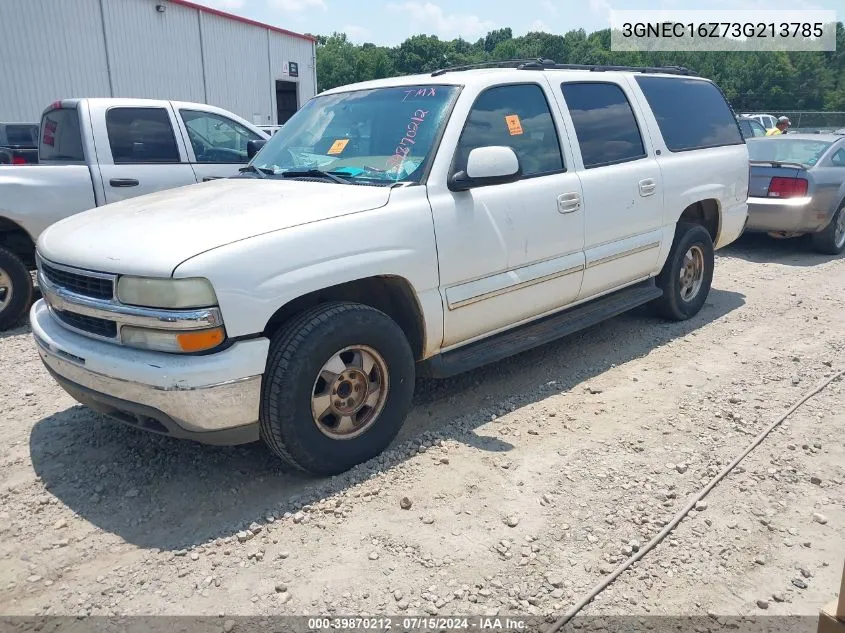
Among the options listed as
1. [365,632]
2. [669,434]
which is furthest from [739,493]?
[365,632]

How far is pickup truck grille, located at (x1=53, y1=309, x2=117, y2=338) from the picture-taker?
3125 millimetres

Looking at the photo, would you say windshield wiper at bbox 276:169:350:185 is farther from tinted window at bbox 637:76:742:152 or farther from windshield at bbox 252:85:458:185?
tinted window at bbox 637:76:742:152

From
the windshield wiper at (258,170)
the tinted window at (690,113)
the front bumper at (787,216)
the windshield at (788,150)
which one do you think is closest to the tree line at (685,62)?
the windshield at (788,150)

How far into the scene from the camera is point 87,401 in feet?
10.8

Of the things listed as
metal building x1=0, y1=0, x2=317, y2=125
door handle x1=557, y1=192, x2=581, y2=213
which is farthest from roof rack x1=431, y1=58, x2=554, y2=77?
metal building x1=0, y1=0, x2=317, y2=125

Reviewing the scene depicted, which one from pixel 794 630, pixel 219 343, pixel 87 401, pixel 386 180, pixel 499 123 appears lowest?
pixel 794 630

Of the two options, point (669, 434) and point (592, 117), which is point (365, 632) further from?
point (592, 117)

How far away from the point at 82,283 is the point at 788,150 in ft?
30.5

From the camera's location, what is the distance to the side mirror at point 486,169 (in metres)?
3.64

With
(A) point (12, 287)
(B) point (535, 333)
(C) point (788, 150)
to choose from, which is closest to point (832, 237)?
(C) point (788, 150)

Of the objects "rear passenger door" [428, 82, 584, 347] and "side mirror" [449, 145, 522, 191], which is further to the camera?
"rear passenger door" [428, 82, 584, 347]

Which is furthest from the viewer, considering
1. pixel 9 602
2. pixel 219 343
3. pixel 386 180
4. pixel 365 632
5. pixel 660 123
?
pixel 660 123

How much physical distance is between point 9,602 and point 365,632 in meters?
1.40

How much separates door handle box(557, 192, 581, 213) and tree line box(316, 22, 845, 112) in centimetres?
2875
